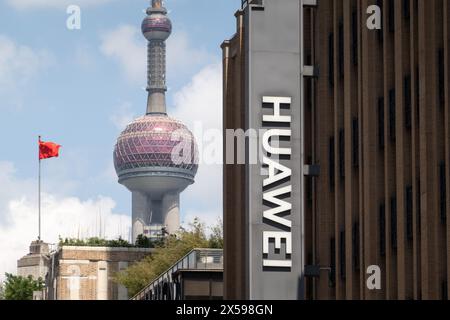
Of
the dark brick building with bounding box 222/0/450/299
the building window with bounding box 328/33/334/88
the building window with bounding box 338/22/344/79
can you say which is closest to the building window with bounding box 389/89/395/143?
the dark brick building with bounding box 222/0/450/299

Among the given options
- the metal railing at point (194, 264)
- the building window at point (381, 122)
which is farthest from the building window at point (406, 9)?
the metal railing at point (194, 264)

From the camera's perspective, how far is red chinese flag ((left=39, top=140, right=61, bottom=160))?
546ft

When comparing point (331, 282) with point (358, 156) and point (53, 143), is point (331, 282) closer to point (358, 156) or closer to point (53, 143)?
point (358, 156)

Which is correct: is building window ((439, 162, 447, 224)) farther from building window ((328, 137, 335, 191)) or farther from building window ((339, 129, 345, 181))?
building window ((328, 137, 335, 191))

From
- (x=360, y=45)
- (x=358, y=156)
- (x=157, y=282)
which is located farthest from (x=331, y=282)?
(x=157, y=282)

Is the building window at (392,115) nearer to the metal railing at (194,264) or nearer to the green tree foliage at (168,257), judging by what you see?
the metal railing at (194,264)

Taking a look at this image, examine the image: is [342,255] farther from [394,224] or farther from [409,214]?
[409,214]

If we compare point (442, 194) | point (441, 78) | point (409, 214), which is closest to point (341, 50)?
point (409, 214)

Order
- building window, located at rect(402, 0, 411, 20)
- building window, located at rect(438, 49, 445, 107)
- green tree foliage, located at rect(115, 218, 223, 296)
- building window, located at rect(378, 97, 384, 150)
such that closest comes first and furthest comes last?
building window, located at rect(438, 49, 445, 107)
building window, located at rect(402, 0, 411, 20)
building window, located at rect(378, 97, 384, 150)
green tree foliage, located at rect(115, 218, 223, 296)

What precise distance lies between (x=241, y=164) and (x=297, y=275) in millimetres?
22530

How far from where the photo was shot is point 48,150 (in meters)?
168

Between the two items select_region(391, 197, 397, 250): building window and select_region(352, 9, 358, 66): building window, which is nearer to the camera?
select_region(391, 197, 397, 250): building window

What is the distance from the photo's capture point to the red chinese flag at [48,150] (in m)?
166
